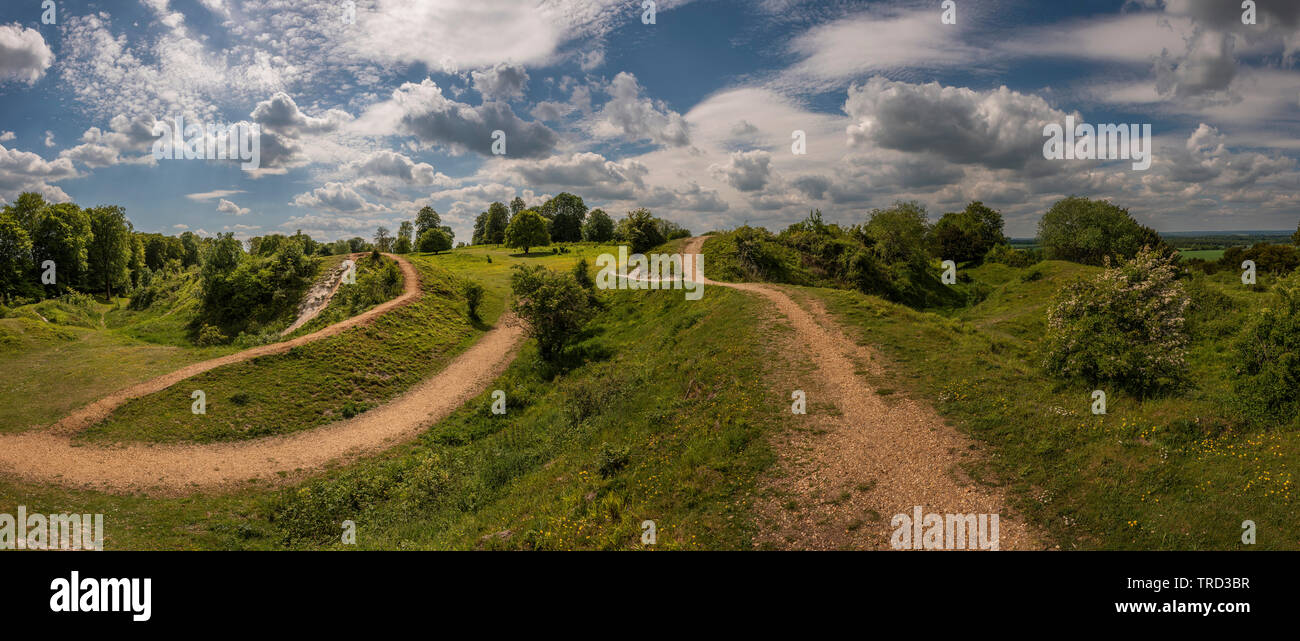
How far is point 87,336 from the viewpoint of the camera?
34000 millimetres

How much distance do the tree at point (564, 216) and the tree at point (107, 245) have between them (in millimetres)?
64793

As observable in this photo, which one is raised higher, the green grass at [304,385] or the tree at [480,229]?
the tree at [480,229]

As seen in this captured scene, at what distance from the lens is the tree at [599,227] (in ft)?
338

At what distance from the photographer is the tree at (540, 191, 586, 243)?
347 ft

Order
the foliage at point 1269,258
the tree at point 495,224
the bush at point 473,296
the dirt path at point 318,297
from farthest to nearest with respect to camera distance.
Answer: the tree at point 495,224 → the foliage at point 1269,258 → the bush at point 473,296 → the dirt path at point 318,297

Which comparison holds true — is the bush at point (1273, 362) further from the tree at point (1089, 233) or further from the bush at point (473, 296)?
the tree at point (1089, 233)

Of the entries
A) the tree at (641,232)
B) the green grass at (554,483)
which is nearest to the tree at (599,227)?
the tree at (641,232)

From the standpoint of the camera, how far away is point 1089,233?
68000 mm

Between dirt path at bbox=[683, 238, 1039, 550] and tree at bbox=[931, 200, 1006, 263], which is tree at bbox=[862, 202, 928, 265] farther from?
dirt path at bbox=[683, 238, 1039, 550]

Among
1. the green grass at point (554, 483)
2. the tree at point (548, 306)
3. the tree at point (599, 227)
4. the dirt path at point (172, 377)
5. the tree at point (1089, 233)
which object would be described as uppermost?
the tree at point (599, 227)

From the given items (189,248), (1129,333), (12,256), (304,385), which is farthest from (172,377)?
(189,248)

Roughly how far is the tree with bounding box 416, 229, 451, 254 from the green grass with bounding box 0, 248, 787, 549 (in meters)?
76.0
